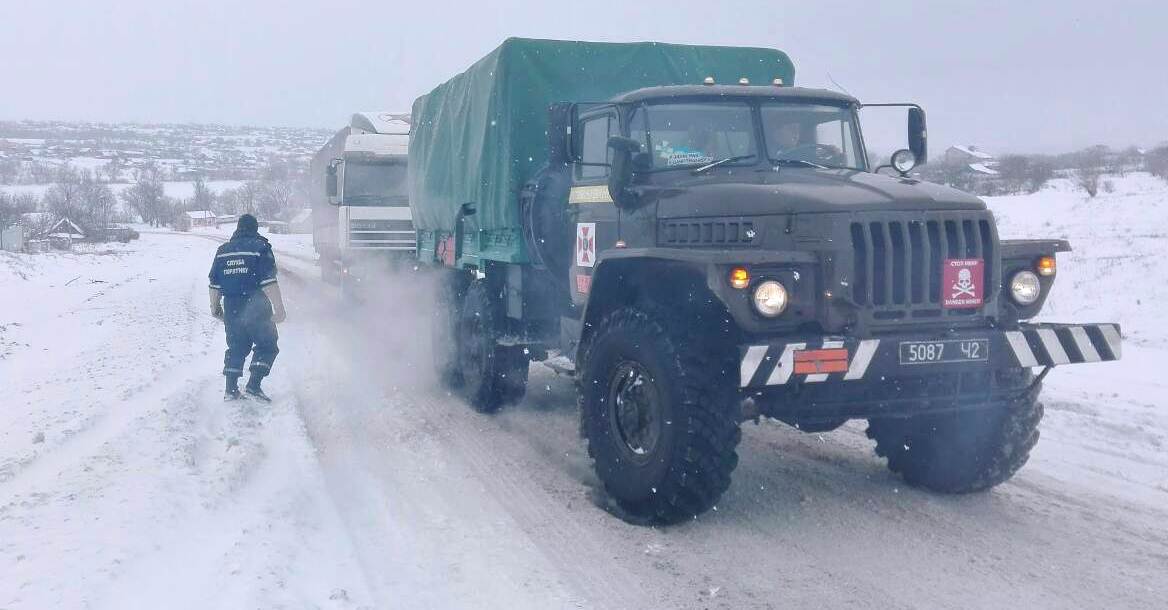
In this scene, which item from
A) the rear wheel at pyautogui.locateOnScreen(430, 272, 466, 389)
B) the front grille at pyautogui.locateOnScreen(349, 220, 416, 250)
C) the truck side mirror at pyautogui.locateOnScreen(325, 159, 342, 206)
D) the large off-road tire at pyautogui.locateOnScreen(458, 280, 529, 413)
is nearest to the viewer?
the large off-road tire at pyautogui.locateOnScreen(458, 280, 529, 413)

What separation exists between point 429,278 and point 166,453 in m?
5.62

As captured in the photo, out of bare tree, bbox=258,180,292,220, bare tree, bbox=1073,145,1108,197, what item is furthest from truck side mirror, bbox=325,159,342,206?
bare tree, bbox=258,180,292,220

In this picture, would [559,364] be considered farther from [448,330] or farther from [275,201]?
[275,201]

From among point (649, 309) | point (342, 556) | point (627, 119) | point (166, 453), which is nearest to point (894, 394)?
point (649, 309)

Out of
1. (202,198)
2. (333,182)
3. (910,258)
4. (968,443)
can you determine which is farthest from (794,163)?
(202,198)

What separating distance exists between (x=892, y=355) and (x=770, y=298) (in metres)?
0.71

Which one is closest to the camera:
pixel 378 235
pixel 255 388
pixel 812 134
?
pixel 812 134

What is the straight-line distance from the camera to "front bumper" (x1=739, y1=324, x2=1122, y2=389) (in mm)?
5184

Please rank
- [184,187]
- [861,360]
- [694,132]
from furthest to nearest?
Answer: [184,187], [694,132], [861,360]

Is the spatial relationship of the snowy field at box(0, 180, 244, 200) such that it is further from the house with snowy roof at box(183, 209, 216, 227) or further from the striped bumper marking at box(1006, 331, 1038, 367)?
the striped bumper marking at box(1006, 331, 1038, 367)

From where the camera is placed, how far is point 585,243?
7320mm

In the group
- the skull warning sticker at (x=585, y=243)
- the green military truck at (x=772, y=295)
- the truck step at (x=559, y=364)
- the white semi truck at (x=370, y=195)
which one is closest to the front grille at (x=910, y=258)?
the green military truck at (x=772, y=295)

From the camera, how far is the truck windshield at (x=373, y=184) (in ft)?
60.8

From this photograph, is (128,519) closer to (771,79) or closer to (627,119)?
(627,119)
